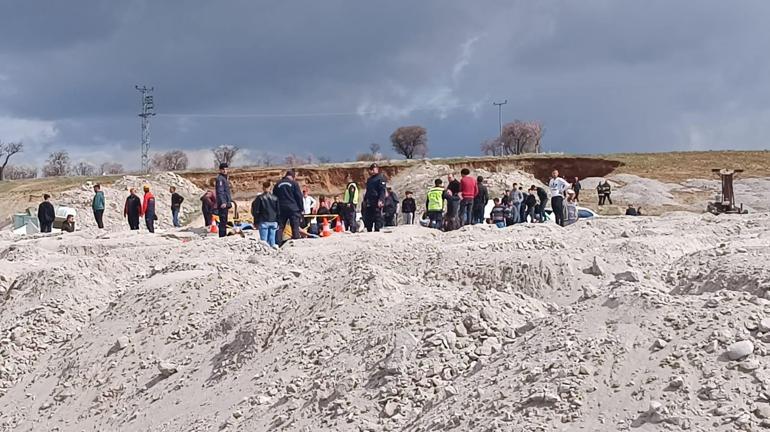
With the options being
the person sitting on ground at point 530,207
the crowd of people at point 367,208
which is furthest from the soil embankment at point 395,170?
the person sitting on ground at point 530,207

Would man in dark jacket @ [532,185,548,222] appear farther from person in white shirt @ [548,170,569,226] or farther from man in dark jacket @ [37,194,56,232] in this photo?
man in dark jacket @ [37,194,56,232]

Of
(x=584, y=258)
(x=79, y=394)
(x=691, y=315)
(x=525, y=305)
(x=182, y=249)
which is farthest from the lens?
(x=182, y=249)

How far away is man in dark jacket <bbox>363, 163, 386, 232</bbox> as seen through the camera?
1448 centimetres

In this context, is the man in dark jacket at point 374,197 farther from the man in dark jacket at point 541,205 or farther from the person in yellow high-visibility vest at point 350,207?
the man in dark jacket at point 541,205

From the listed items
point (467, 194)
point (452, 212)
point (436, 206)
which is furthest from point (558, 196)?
point (436, 206)

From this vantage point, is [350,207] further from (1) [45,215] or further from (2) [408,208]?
(1) [45,215]

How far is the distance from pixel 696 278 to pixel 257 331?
377 centimetres

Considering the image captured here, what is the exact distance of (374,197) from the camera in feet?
48.0

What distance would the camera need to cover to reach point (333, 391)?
18.8 feet

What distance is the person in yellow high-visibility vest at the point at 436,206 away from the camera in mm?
15844

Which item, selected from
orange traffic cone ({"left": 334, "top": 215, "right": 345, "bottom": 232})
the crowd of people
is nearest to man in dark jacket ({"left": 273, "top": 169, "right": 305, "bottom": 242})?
the crowd of people

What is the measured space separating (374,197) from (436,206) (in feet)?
5.62

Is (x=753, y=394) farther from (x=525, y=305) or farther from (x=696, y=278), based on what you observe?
(x=696, y=278)

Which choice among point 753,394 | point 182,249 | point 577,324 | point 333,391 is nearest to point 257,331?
point 333,391
